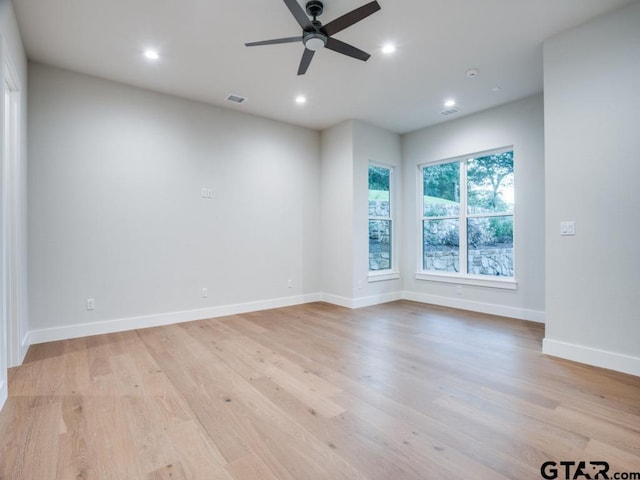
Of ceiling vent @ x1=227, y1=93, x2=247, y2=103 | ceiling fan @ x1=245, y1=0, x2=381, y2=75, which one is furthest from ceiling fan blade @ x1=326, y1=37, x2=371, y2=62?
ceiling vent @ x1=227, y1=93, x2=247, y2=103

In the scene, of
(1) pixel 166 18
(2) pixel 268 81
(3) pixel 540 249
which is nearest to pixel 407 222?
(3) pixel 540 249

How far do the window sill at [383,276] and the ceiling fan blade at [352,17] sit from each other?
3725 millimetres

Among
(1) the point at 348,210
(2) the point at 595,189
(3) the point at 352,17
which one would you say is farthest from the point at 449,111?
(3) the point at 352,17

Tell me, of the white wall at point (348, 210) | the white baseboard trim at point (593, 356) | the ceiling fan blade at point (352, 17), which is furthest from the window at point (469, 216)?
the ceiling fan blade at point (352, 17)

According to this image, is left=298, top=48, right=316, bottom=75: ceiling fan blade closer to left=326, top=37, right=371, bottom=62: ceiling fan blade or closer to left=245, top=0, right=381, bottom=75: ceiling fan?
left=245, top=0, right=381, bottom=75: ceiling fan

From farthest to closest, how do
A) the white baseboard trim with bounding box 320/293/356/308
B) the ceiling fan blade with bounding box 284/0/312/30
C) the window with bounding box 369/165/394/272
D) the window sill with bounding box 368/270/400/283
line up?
the window with bounding box 369/165/394/272 < the window sill with bounding box 368/270/400/283 < the white baseboard trim with bounding box 320/293/356/308 < the ceiling fan blade with bounding box 284/0/312/30

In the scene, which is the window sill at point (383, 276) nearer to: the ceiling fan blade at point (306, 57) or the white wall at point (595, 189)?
the white wall at point (595, 189)

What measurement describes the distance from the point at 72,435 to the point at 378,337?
9.00ft

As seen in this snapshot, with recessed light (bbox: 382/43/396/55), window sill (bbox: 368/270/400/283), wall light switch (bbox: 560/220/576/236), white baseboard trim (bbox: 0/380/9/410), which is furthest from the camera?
window sill (bbox: 368/270/400/283)

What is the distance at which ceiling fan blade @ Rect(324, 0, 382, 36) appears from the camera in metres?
2.27

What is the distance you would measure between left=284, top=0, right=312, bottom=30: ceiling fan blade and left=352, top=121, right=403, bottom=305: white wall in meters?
2.81

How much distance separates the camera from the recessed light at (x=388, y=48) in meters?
3.19

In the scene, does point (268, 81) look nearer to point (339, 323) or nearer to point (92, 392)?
point (339, 323)

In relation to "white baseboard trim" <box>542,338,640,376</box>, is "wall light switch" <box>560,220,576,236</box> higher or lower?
higher
